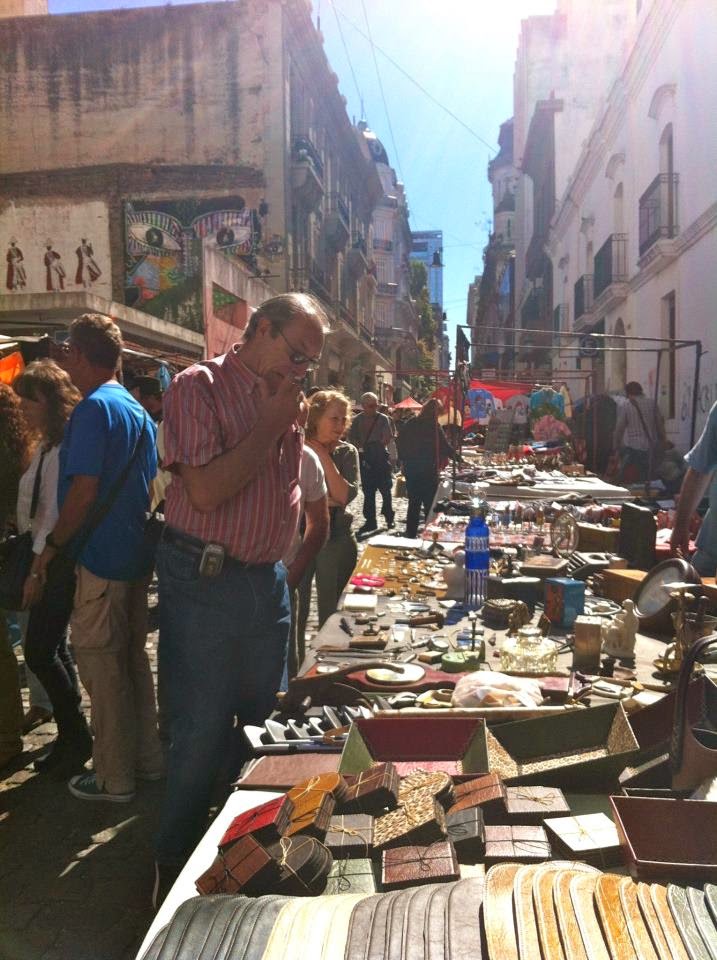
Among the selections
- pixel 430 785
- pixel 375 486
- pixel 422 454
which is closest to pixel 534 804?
pixel 430 785

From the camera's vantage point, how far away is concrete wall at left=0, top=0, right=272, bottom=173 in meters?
19.4

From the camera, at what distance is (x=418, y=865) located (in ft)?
4.55

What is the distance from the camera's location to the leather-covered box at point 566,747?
1.70m

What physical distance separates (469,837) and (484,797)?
13 cm

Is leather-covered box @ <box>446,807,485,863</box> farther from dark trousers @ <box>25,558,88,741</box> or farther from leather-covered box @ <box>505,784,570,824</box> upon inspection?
dark trousers @ <box>25,558,88,741</box>

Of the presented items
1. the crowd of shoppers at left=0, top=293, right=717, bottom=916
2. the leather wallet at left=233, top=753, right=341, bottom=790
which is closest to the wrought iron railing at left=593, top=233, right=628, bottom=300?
the crowd of shoppers at left=0, top=293, right=717, bottom=916

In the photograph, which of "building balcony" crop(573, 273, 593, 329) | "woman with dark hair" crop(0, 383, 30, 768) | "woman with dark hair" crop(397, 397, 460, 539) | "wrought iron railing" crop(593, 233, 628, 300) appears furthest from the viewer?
"building balcony" crop(573, 273, 593, 329)

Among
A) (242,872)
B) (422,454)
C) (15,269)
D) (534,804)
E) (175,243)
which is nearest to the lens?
(242,872)

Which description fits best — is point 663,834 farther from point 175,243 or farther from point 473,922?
point 175,243

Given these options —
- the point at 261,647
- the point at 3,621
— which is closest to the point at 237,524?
the point at 261,647

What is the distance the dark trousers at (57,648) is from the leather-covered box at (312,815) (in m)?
2.04

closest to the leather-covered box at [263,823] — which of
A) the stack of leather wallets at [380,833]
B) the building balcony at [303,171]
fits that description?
the stack of leather wallets at [380,833]

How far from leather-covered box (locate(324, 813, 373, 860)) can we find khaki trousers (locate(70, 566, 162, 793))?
1.97 metres

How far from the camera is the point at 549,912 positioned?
1.16 meters
